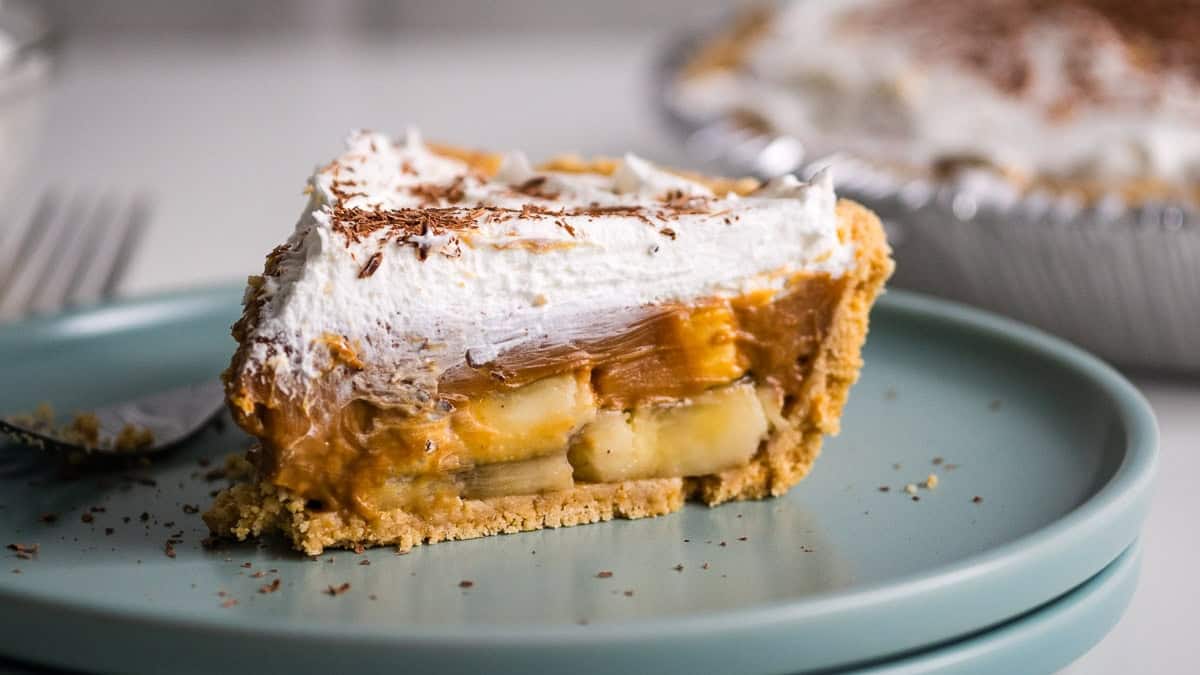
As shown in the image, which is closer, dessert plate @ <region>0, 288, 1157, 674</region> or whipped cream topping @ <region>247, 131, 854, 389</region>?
dessert plate @ <region>0, 288, 1157, 674</region>

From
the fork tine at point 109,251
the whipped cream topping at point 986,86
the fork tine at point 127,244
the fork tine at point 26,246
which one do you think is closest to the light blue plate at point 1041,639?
the whipped cream topping at point 986,86

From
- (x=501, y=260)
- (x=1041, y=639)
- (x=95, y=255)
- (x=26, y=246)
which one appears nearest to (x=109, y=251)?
(x=95, y=255)

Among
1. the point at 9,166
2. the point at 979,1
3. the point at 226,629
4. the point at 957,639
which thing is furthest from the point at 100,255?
the point at 979,1

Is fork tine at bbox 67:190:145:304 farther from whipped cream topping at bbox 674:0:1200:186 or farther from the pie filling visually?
whipped cream topping at bbox 674:0:1200:186

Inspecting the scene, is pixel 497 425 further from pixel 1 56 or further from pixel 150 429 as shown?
pixel 1 56

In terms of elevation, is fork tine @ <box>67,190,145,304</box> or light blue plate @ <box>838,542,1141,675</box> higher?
fork tine @ <box>67,190,145,304</box>

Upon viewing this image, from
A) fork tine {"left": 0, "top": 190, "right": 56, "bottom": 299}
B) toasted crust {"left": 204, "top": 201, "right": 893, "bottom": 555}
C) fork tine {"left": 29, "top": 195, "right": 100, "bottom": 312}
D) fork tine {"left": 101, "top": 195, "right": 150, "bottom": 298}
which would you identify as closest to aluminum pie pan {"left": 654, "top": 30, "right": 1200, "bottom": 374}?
toasted crust {"left": 204, "top": 201, "right": 893, "bottom": 555}
